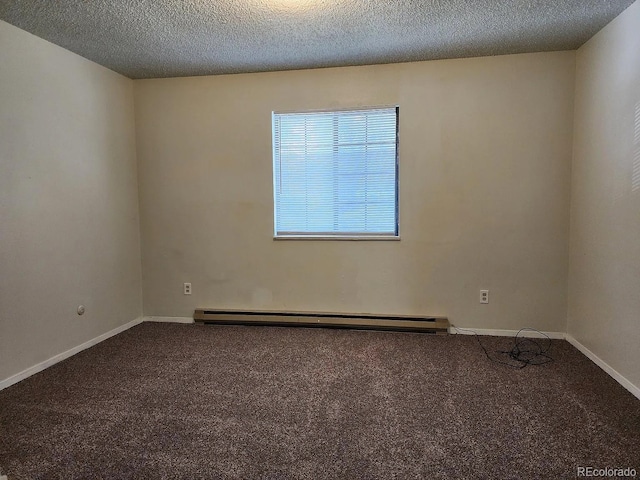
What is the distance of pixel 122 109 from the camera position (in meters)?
3.41

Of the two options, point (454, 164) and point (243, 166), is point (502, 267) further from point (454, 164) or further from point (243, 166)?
point (243, 166)

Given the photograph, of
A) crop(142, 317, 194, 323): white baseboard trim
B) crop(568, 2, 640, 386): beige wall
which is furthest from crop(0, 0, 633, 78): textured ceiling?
crop(142, 317, 194, 323): white baseboard trim

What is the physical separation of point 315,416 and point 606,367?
204 cm

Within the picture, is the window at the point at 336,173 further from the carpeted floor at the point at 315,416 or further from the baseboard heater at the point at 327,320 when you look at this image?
the carpeted floor at the point at 315,416

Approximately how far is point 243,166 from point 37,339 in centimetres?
211

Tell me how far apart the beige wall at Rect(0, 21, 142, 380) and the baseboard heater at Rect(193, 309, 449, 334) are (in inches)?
35.6

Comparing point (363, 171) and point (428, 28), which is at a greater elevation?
point (428, 28)

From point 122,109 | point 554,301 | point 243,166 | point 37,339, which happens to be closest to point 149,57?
point 122,109

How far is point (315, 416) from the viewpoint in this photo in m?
1.93

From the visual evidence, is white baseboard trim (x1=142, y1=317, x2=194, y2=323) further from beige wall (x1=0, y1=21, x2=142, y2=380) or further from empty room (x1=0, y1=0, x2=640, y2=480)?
beige wall (x1=0, y1=21, x2=142, y2=380)

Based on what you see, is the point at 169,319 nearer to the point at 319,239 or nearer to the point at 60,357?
the point at 60,357

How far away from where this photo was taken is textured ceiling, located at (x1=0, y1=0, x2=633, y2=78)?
2.20 m

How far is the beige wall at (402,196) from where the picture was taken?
3.02 metres

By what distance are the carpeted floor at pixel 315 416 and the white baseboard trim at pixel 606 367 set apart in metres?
0.05
